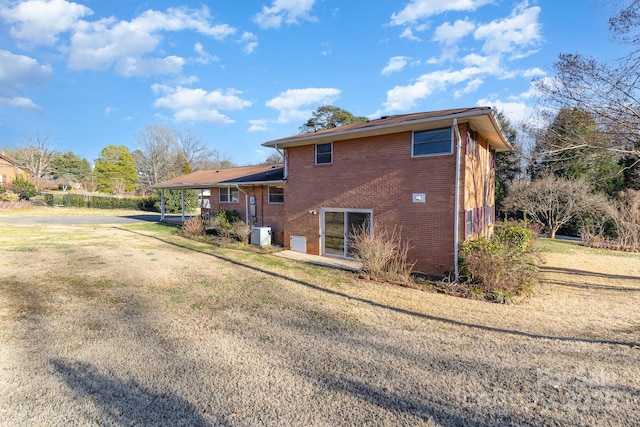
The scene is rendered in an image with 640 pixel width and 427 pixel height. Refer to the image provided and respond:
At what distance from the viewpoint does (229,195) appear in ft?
58.3

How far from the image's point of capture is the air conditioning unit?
13836 mm

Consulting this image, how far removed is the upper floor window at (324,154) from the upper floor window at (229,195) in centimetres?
727

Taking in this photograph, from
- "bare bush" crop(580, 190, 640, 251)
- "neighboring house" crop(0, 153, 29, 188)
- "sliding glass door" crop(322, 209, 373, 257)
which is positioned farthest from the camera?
"neighboring house" crop(0, 153, 29, 188)

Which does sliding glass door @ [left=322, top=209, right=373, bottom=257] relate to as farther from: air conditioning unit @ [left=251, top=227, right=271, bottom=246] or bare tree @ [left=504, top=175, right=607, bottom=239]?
bare tree @ [left=504, top=175, right=607, bottom=239]

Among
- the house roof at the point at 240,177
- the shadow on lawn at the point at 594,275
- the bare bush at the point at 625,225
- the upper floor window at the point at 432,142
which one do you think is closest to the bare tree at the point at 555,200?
the bare bush at the point at 625,225

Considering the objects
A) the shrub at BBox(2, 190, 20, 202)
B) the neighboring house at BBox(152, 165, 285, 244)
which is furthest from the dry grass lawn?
the shrub at BBox(2, 190, 20, 202)

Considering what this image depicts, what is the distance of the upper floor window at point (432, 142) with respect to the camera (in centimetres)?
898

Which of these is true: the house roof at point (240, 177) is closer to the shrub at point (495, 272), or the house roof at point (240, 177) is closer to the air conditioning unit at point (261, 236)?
the air conditioning unit at point (261, 236)

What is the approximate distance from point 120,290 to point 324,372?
5.67 metres

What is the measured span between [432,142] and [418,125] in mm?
706

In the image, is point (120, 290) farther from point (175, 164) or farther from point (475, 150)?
point (175, 164)

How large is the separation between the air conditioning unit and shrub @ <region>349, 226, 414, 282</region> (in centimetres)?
547

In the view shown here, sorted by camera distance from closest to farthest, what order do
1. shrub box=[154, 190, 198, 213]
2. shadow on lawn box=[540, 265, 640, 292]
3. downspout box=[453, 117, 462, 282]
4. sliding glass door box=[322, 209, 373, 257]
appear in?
shadow on lawn box=[540, 265, 640, 292] < downspout box=[453, 117, 462, 282] < sliding glass door box=[322, 209, 373, 257] < shrub box=[154, 190, 198, 213]

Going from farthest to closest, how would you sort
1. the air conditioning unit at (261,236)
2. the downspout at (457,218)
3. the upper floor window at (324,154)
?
the air conditioning unit at (261,236) < the upper floor window at (324,154) < the downspout at (457,218)
